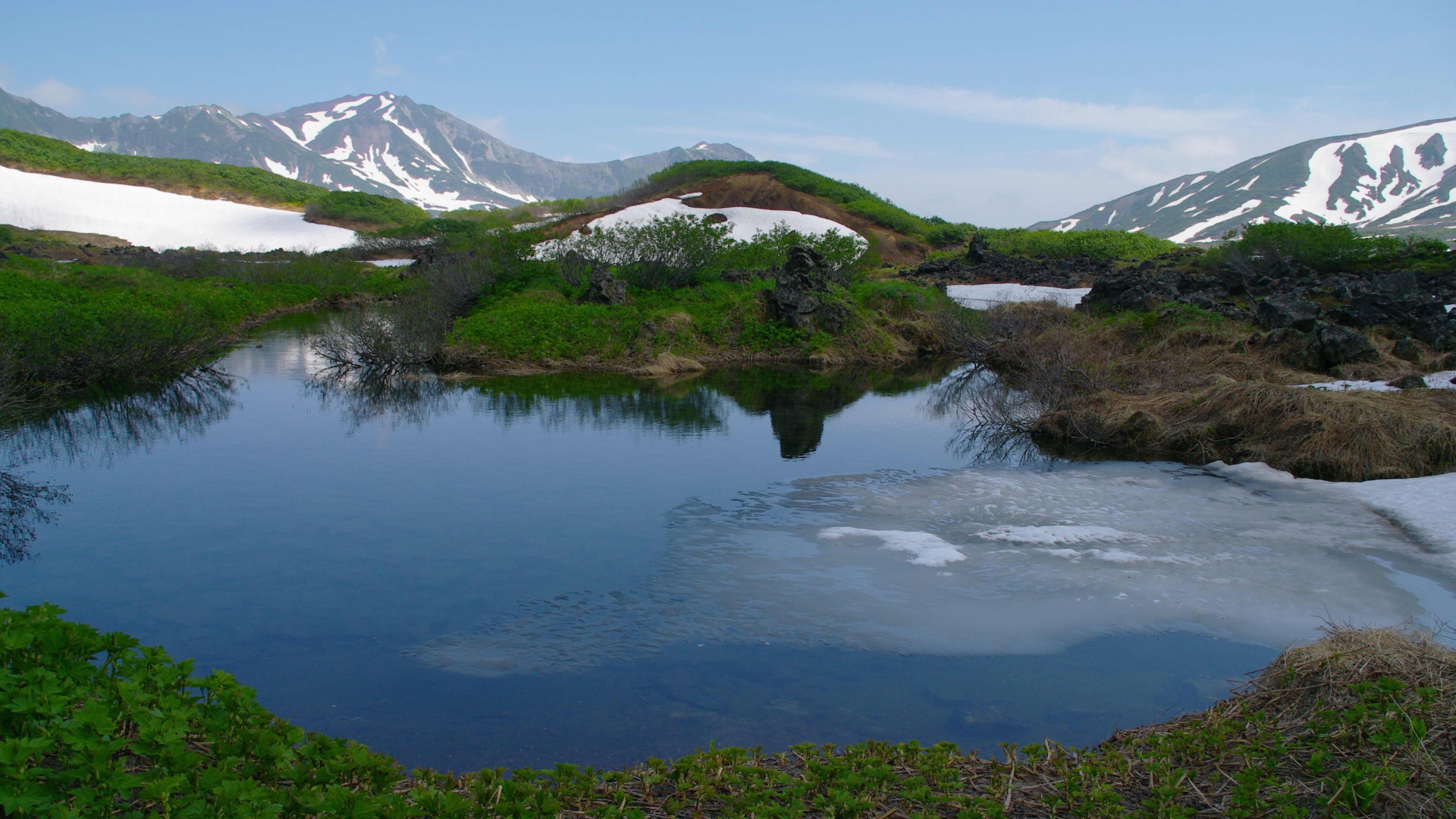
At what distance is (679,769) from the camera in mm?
3395

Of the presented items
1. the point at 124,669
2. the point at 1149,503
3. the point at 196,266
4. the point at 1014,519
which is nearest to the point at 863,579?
the point at 1014,519

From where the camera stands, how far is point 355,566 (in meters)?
6.51

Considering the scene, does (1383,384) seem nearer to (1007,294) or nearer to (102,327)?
(1007,294)

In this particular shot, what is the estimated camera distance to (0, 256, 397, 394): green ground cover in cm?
1300

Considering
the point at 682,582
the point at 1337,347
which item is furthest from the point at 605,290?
the point at 682,582

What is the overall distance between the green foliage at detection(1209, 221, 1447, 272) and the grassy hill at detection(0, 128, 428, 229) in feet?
217

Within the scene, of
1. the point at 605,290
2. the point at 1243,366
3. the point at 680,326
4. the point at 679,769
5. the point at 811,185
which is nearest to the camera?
the point at 679,769

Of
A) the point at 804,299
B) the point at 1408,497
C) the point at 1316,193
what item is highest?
the point at 1316,193

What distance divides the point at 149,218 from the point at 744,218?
4879 cm

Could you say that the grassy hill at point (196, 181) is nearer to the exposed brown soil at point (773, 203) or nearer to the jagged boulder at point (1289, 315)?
the exposed brown soil at point (773, 203)

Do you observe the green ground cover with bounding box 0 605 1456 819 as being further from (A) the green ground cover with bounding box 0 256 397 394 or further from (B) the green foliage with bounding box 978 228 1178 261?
(B) the green foliage with bounding box 978 228 1178 261

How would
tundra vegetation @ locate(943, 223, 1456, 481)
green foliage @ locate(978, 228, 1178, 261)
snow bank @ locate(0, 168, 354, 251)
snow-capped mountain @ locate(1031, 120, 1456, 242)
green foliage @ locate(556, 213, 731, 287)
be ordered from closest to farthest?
tundra vegetation @ locate(943, 223, 1456, 481) → green foliage @ locate(556, 213, 731, 287) → green foliage @ locate(978, 228, 1178, 261) → snow bank @ locate(0, 168, 354, 251) → snow-capped mountain @ locate(1031, 120, 1456, 242)

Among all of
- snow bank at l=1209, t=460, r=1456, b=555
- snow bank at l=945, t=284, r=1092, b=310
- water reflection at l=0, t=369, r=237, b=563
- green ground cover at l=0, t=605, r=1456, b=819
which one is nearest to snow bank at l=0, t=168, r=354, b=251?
snow bank at l=945, t=284, r=1092, b=310

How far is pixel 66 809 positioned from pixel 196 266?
38.4 meters
